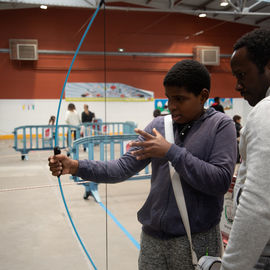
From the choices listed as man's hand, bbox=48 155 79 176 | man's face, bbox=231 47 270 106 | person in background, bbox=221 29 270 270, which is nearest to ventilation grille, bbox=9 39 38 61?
man's hand, bbox=48 155 79 176

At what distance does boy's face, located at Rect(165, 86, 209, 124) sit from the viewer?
0.82 meters

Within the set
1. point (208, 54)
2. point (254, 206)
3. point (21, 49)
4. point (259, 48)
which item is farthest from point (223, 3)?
point (254, 206)

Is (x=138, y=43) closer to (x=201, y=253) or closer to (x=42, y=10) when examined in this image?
(x=42, y=10)

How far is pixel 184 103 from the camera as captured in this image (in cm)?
83

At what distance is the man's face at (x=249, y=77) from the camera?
24.5 inches

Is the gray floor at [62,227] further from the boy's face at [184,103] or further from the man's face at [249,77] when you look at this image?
the man's face at [249,77]

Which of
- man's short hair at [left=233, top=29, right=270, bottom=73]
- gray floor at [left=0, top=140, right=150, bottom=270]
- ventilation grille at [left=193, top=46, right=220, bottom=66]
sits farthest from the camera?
ventilation grille at [left=193, top=46, right=220, bottom=66]

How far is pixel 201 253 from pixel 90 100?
A: 965cm

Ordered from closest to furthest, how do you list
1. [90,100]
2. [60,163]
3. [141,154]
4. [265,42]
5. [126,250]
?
[265,42]
[141,154]
[60,163]
[126,250]
[90,100]

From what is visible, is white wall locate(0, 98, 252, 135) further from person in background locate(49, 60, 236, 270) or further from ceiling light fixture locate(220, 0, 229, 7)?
person in background locate(49, 60, 236, 270)

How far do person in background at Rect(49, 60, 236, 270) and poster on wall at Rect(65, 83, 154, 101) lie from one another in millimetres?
9441

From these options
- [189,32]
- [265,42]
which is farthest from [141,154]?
[189,32]

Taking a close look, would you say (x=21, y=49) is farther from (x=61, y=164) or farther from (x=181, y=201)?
(x=181, y=201)

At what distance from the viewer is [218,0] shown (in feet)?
22.8
